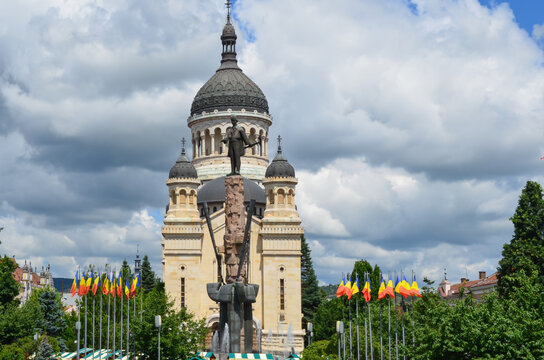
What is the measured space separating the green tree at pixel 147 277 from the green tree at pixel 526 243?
Answer: 55222 millimetres

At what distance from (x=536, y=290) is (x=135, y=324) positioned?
25045 millimetres

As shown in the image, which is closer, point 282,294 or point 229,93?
point 282,294

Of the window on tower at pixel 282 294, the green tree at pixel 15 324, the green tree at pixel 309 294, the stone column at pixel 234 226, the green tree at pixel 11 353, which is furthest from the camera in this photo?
the green tree at pixel 309 294

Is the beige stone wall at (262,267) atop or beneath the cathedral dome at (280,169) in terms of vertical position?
beneath

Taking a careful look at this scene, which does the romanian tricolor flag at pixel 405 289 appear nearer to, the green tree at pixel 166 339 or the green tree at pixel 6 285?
the green tree at pixel 166 339

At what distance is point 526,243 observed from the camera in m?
54.0

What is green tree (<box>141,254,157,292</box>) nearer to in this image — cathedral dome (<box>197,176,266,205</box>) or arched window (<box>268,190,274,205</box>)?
cathedral dome (<box>197,176,266,205</box>)

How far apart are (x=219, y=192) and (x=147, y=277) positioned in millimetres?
21097

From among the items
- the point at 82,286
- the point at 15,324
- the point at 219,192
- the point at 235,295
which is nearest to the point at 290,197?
the point at 219,192

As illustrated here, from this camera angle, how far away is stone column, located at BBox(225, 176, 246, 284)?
1918 inches

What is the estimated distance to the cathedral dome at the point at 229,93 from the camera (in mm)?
94500

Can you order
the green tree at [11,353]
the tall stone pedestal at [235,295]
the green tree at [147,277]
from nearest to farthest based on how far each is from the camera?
the tall stone pedestal at [235,295], the green tree at [11,353], the green tree at [147,277]

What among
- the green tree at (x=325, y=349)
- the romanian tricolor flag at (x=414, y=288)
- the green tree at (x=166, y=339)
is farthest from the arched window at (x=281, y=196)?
the romanian tricolor flag at (x=414, y=288)

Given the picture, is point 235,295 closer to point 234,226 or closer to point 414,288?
point 234,226
